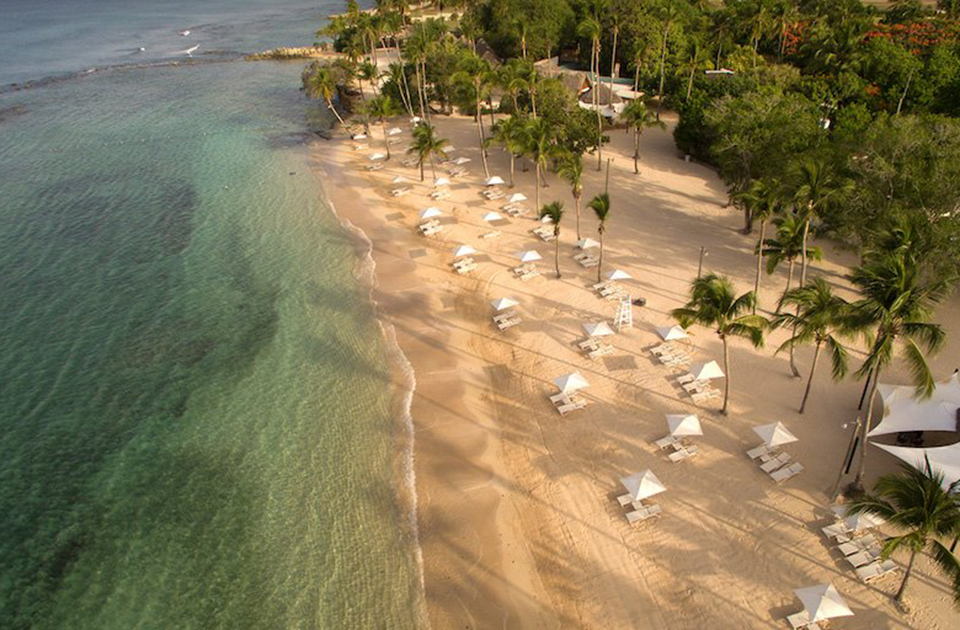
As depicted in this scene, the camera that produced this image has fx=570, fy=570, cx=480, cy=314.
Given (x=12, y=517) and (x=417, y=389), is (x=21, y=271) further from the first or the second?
(x=417, y=389)

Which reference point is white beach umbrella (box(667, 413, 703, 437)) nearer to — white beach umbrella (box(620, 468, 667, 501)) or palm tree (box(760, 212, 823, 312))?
white beach umbrella (box(620, 468, 667, 501))

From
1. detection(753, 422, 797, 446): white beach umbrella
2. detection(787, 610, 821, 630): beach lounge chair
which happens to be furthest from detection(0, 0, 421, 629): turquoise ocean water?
detection(753, 422, 797, 446): white beach umbrella

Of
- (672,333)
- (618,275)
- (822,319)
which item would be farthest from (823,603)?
(618,275)

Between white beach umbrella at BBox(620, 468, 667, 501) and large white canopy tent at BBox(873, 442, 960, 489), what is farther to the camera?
white beach umbrella at BBox(620, 468, 667, 501)

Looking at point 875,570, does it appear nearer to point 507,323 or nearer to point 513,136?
point 507,323

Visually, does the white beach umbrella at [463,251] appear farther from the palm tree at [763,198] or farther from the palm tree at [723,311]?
the palm tree at [723,311]
